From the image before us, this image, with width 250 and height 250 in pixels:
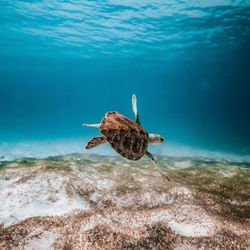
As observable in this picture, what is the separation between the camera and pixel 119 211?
21.4 feet

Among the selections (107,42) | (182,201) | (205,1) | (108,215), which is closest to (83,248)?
(108,215)

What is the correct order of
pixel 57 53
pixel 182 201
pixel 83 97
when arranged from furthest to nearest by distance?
pixel 83 97 → pixel 57 53 → pixel 182 201

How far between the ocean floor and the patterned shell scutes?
7.65 ft

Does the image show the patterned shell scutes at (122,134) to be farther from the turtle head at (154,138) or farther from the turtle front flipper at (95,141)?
the turtle head at (154,138)

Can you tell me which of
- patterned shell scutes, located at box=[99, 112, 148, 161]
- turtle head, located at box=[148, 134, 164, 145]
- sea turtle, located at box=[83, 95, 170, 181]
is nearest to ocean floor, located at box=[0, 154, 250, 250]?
sea turtle, located at box=[83, 95, 170, 181]

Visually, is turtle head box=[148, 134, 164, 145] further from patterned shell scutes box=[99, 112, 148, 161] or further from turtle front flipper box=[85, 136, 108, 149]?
turtle front flipper box=[85, 136, 108, 149]

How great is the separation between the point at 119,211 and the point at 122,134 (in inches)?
125

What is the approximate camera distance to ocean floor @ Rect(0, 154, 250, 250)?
4.84m

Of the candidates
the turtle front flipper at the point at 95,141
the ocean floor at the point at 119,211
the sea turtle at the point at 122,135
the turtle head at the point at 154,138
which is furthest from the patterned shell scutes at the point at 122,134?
the ocean floor at the point at 119,211

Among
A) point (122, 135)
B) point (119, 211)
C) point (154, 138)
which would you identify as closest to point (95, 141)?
point (122, 135)

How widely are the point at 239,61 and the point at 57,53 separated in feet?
202

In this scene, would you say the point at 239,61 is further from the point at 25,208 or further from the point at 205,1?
the point at 25,208

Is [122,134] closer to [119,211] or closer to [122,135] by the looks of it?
[122,135]

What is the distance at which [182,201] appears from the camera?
7.26 meters
